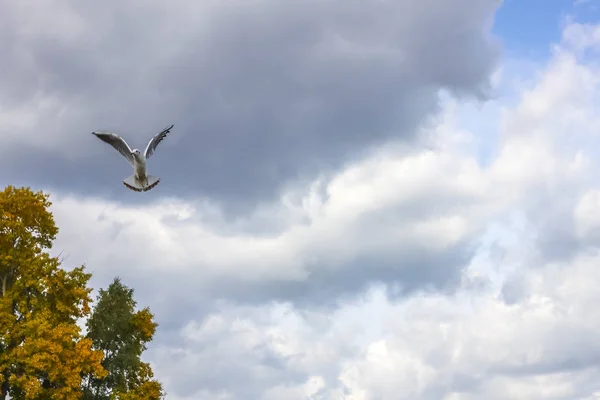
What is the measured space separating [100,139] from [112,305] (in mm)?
34793

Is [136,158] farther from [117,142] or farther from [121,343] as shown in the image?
[121,343]

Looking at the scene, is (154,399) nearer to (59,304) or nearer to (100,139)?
(59,304)

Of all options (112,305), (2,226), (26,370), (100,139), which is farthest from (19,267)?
(100,139)

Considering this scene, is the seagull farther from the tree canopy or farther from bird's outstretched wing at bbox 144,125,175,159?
the tree canopy

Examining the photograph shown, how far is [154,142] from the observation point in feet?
145

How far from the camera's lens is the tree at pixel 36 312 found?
55875 mm

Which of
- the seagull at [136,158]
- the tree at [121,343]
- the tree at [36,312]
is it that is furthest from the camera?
the tree at [121,343]

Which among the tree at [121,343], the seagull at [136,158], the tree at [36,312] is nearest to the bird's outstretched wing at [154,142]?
the seagull at [136,158]

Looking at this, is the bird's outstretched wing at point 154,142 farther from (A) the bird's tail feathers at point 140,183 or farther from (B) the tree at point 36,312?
(B) the tree at point 36,312

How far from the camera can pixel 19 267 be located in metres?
60.1

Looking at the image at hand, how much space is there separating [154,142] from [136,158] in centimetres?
227

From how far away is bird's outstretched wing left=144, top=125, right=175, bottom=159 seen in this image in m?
43.7

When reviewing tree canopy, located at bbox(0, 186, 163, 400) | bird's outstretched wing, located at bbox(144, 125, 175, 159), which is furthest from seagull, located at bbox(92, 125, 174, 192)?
tree canopy, located at bbox(0, 186, 163, 400)

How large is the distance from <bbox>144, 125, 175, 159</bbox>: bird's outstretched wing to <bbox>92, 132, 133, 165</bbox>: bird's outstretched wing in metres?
0.98
